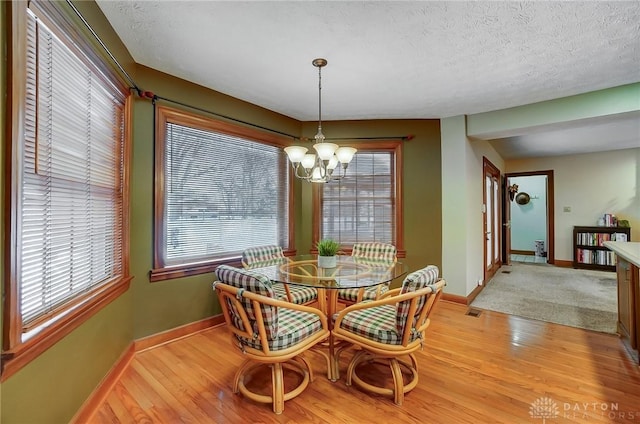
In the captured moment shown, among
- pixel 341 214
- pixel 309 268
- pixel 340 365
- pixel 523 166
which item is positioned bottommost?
pixel 340 365

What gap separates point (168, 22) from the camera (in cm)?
186

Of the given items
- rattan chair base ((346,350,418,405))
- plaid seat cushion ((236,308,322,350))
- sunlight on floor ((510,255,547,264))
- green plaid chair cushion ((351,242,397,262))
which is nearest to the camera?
plaid seat cushion ((236,308,322,350))

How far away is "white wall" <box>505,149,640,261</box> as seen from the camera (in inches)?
210

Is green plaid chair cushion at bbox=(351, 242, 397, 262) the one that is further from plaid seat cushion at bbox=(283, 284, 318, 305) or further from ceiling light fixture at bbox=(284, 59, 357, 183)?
ceiling light fixture at bbox=(284, 59, 357, 183)

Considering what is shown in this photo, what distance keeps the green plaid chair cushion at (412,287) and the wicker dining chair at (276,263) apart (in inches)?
40.9

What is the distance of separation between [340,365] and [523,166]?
21.6 ft

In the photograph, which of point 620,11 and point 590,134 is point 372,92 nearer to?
point 620,11

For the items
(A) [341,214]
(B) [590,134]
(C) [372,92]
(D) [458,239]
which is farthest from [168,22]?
(B) [590,134]

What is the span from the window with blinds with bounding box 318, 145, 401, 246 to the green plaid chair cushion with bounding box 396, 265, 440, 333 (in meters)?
2.14

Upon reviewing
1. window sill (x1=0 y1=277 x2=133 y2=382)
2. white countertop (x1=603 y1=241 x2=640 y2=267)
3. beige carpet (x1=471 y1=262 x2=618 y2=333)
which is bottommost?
beige carpet (x1=471 y1=262 x2=618 y2=333)

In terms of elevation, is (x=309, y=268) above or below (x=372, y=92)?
below

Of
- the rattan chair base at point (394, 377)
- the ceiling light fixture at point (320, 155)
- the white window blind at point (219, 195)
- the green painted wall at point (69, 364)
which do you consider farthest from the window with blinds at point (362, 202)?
the green painted wall at point (69, 364)

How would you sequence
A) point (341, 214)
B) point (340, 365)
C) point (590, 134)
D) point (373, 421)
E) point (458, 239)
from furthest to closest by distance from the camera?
1. point (590, 134)
2. point (341, 214)
3. point (458, 239)
4. point (340, 365)
5. point (373, 421)

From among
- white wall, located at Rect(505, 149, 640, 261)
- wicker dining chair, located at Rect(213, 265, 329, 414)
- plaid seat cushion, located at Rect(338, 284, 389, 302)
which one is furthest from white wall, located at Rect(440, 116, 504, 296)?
white wall, located at Rect(505, 149, 640, 261)
